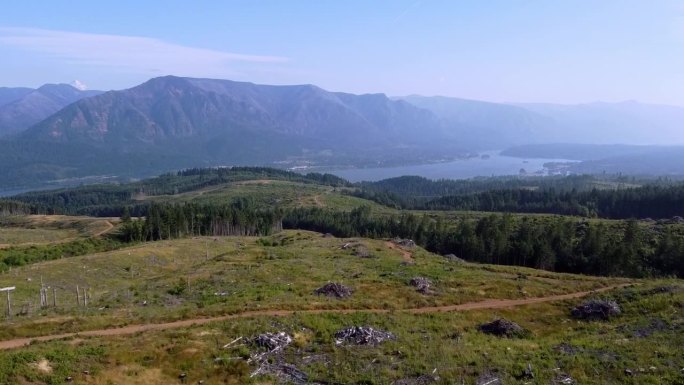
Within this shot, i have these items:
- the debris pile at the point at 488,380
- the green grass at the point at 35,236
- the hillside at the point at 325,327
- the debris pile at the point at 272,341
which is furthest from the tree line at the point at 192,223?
the debris pile at the point at 488,380

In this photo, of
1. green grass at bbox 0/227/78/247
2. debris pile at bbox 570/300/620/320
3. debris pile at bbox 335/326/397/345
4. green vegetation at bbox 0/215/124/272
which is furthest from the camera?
green grass at bbox 0/227/78/247

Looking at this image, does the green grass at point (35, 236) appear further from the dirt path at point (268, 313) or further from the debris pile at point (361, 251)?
the dirt path at point (268, 313)

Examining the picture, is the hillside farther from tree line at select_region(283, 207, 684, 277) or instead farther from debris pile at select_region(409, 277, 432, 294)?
tree line at select_region(283, 207, 684, 277)

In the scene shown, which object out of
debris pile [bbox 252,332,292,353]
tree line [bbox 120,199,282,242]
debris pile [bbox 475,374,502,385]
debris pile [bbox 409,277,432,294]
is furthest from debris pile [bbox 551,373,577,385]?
tree line [bbox 120,199,282,242]

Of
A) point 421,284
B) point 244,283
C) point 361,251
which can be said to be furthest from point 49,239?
point 421,284

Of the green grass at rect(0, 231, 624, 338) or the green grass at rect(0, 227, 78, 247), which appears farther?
the green grass at rect(0, 227, 78, 247)
